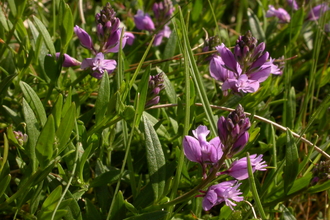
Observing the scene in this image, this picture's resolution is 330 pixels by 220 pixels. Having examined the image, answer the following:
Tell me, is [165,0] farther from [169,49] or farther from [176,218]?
[176,218]

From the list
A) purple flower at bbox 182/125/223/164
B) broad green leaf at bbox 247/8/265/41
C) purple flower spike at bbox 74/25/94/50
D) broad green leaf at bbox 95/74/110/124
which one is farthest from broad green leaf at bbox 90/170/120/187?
broad green leaf at bbox 247/8/265/41

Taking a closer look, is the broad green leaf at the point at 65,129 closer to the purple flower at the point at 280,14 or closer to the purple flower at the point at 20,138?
the purple flower at the point at 20,138

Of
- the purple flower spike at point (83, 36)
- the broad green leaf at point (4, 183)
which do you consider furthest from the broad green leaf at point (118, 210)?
the purple flower spike at point (83, 36)

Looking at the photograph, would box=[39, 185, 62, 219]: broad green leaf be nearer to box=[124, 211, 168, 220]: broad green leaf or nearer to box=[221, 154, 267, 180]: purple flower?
box=[124, 211, 168, 220]: broad green leaf

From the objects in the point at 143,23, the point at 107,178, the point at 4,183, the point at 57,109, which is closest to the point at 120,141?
the point at 107,178

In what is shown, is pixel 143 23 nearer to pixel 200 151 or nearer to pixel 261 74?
pixel 261 74

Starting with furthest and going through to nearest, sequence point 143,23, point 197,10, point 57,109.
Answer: point 197,10 → point 143,23 → point 57,109
